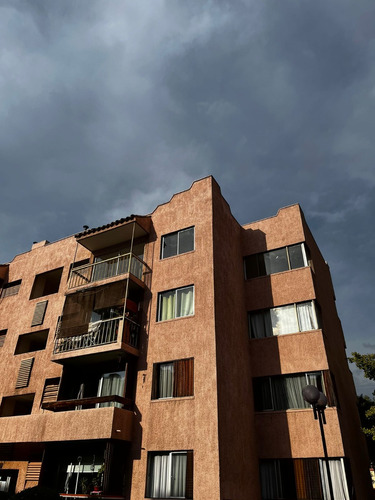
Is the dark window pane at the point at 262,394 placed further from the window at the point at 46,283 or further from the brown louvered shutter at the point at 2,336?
the brown louvered shutter at the point at 2,336

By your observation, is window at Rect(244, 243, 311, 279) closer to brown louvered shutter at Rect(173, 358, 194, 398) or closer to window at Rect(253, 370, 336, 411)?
window at Rect(253, 370, 336, 411)

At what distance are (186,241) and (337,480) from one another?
37.1 feet

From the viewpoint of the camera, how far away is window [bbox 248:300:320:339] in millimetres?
16797

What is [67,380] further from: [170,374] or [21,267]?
[21,267]

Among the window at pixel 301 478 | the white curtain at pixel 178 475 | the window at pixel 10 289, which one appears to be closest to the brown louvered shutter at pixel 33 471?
the white curtain at pixel 178 475

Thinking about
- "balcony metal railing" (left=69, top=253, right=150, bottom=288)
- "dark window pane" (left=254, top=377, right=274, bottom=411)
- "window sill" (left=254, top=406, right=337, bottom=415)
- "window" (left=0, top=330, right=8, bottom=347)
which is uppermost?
"balcony metal railing" (left=69, top=253, right=150, bottom=288)

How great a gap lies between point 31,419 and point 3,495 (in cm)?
341

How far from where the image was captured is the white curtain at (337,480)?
520 inches

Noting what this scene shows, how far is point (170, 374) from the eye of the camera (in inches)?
588

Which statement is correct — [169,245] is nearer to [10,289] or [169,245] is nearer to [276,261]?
[276,261]

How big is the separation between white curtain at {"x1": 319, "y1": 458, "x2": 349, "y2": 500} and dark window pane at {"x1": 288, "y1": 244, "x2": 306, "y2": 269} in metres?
8.32

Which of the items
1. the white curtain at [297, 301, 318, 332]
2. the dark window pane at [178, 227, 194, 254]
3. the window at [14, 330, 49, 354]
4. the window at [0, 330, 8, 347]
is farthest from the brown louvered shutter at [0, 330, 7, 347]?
the white curtain at [297, 301, 318, 332]

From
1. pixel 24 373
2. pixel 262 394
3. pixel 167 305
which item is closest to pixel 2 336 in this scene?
pixel 24 373

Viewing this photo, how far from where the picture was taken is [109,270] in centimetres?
1947
